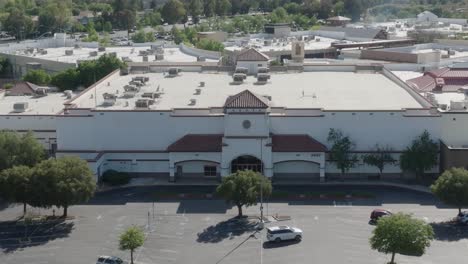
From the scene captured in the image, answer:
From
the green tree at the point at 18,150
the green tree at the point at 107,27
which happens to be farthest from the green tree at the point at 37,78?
the green tree at the point at 107,27

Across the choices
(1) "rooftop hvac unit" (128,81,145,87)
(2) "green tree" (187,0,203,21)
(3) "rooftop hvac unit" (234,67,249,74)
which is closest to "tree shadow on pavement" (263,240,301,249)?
(1) "rooftop hvac unit" (128,81,145,87)

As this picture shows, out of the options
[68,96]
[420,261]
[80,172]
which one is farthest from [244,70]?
[420,261]

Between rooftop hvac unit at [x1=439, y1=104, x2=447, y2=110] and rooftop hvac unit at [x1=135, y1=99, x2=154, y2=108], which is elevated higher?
rooftop hvac unit at [x1=135, y1=99, x2=154, y2=108]

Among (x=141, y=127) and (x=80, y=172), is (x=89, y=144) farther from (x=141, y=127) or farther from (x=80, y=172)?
(x=80, y=172)

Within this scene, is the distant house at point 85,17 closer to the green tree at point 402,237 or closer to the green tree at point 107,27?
the green tree at point 107,27

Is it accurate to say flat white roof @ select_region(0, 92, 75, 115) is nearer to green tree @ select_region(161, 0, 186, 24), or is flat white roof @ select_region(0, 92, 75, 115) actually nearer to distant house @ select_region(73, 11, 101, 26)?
green tree @ select_region(161, 0, 186, 24)

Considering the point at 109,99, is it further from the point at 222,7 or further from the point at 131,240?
the point at 222,7
